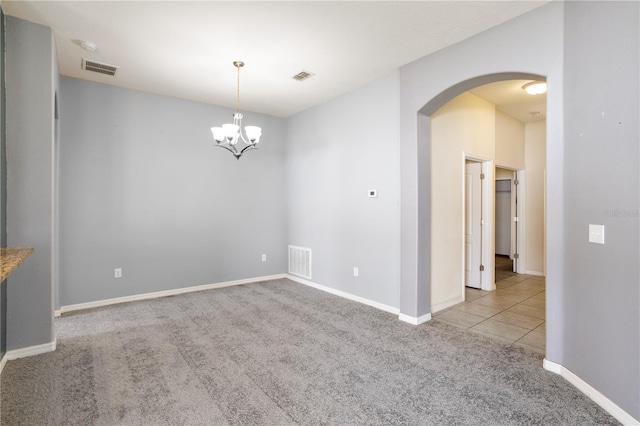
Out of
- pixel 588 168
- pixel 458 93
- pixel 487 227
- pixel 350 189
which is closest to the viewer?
pixel 588 168

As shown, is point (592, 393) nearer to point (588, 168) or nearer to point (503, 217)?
point (588, 168)

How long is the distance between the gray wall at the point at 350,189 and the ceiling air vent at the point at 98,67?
276 centimetres

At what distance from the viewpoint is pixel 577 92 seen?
2.25 m

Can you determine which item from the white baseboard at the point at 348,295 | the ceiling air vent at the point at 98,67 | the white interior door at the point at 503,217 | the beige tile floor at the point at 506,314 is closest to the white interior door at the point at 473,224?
the beige tile floor at the point at 506,314

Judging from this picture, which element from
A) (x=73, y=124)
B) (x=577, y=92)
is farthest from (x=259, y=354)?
(x=73, y=124)

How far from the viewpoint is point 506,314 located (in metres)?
3.81

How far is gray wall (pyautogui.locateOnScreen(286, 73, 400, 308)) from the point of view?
3881mm

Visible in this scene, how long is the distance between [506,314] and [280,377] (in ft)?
9.71

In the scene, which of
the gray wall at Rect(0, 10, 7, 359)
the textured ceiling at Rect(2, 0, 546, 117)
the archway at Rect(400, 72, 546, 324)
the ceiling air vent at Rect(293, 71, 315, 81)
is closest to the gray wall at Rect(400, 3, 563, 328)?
the archway at Rect(400, 72, 546, 324)

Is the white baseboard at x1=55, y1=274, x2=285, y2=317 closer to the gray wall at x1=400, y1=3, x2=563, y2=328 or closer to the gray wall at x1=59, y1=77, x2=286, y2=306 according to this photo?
the gray wall at x1=59, y1=77, x2=286, y2=306

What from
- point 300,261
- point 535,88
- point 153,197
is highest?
point 535,88

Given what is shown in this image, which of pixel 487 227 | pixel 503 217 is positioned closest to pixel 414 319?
pixel 487 227

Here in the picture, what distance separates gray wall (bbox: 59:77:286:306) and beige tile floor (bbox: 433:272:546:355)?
10.6 ft

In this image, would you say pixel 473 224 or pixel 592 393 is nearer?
pixel 592 393
